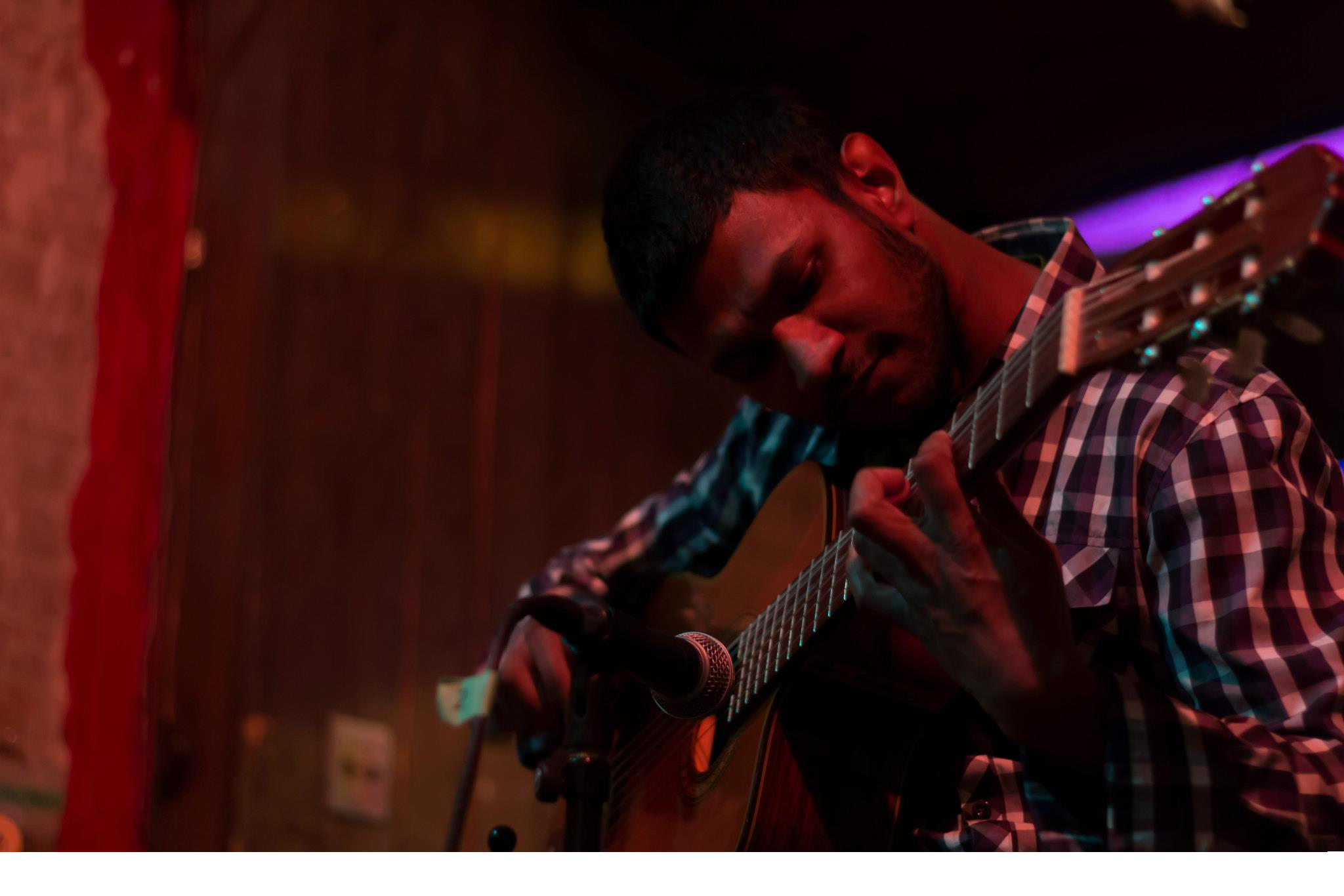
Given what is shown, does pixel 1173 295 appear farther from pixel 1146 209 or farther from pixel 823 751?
pixel 1146 209

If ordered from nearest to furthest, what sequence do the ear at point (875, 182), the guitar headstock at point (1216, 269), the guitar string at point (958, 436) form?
the guitar headstock at point (1216, 269), the guitar string at point (958, 436), the ear at point (875, 182)

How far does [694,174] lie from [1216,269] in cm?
60

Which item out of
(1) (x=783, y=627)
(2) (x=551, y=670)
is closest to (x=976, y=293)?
(1) (x=783, y=627)

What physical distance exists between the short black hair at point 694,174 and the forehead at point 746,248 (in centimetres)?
1

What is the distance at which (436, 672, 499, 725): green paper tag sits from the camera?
1.11m

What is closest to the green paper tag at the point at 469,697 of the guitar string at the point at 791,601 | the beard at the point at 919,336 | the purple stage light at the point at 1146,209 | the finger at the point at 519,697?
the finger at the point at 519,697

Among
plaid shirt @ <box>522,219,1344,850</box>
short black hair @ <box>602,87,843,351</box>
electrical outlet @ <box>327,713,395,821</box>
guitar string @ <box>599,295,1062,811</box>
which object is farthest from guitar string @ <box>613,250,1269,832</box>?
electrical outlet @ <box>327,713,395,821</box>

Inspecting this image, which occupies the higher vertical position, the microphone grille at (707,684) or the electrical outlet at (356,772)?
the microphone grille at (707,684)

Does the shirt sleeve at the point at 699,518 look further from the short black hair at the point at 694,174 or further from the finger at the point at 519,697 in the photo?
the short black hair at the point at 694,174

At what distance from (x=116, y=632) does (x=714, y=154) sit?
3.52 feet

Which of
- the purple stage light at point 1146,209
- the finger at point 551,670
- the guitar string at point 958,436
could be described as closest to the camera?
the guitar string at point 958,436

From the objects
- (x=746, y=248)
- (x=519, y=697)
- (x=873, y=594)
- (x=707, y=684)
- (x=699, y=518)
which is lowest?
(x=519, y=697)

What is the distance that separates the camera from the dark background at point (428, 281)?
1.61m

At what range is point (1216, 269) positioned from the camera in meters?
0.57
